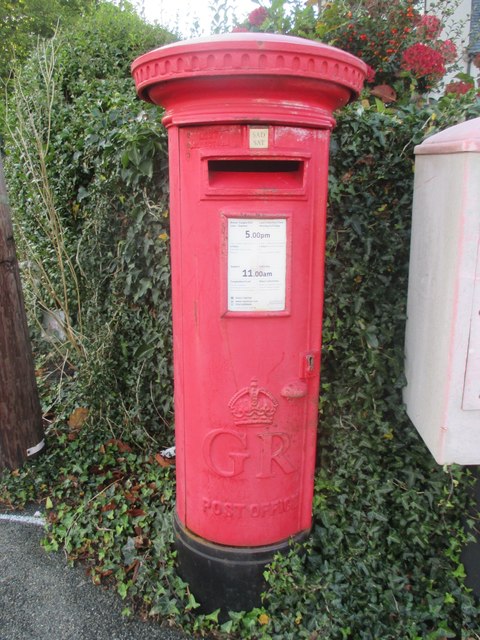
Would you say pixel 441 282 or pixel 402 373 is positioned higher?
pixel 441 282

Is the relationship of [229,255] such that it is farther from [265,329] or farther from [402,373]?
[402,373]

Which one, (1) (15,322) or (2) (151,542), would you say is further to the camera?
(1) (15,322)

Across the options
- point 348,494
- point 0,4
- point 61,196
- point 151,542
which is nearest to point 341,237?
point 348,494

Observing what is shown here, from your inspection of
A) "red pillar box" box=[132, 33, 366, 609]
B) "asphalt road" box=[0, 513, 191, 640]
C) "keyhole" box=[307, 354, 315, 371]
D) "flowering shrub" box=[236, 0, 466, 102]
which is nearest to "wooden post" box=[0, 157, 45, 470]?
"asphalt road" box=[0, 513, 191, 640]

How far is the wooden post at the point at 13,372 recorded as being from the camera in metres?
2.95

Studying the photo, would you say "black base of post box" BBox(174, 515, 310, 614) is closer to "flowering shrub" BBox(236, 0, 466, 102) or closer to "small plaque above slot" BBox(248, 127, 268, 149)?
"small plaque above slot" BBox(248, 127, 268, 149)

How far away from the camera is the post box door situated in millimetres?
1728

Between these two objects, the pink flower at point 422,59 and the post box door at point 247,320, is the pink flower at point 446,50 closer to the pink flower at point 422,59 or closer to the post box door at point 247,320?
the pink flower at point 422,59

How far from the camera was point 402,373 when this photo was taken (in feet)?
7.82

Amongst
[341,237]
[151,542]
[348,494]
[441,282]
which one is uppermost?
[341,237]

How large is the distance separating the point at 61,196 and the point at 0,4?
46.5 ft

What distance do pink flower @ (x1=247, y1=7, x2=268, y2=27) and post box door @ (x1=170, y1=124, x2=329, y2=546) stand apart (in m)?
2.23

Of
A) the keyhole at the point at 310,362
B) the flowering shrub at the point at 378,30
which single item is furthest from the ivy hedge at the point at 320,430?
the flowering shrub at the point at 378,30

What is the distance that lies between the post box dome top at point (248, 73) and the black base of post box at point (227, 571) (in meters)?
1.65
